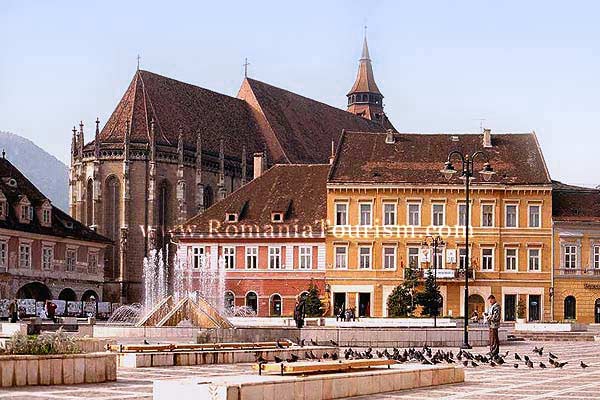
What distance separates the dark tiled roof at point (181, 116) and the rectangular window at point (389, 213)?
26.7 meters

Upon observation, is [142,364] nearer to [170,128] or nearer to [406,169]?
[406,169]

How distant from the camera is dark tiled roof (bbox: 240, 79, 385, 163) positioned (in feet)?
341

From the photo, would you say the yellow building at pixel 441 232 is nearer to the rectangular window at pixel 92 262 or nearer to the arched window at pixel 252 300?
the arched window at pixel 252 300

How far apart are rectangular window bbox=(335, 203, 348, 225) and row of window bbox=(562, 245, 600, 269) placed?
1215 cm

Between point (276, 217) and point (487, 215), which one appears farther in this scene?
point (276, 217)

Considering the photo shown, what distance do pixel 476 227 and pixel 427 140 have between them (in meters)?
6.40

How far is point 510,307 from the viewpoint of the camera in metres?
70.3

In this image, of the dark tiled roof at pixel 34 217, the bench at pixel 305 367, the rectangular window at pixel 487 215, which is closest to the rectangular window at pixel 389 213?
the rectangular window at pixel 487 215

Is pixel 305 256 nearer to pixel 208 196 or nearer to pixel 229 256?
pixel 229 256

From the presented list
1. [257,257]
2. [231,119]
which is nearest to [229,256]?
[257,257]

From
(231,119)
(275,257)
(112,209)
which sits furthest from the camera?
(231,119)

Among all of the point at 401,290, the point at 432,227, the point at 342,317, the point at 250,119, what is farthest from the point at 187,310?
the point at 250,119

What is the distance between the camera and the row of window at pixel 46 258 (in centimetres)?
6869

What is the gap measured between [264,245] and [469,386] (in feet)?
167
